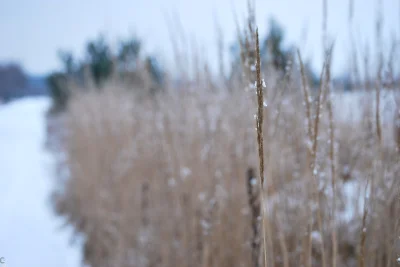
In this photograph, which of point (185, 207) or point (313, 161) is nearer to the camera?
point (313, 161)

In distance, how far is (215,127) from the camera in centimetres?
153

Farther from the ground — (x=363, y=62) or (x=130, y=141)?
(x=363, y=62)

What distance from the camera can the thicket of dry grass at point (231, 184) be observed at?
860 millimetres

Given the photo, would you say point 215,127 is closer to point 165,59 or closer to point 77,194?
point 165,59

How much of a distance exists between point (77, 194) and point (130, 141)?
75 cm

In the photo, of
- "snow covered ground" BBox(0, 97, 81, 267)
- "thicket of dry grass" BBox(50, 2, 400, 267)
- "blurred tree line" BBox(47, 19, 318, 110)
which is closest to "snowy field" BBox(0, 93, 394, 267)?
"snow covered ground" BBox(0, 97, 81, 267)

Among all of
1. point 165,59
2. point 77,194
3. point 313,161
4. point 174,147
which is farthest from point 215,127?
point 77,194

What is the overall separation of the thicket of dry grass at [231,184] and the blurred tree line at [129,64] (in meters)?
0.11

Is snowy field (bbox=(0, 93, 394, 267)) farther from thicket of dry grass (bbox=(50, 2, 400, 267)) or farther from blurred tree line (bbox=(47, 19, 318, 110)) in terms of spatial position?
blurred tree line (bbox=(47, 19, 318, 110))

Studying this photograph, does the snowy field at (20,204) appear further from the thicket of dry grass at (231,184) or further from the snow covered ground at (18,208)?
the thicket of dry grass at (231,184)

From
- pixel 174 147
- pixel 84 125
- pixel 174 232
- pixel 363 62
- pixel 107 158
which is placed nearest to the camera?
pixel 363 62

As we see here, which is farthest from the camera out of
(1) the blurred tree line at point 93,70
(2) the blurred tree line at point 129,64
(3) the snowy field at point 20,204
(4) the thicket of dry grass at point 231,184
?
(1) the blurred tree line at point 93,70

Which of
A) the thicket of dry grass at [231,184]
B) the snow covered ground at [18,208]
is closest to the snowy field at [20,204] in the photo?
the snow covered ground at [18,208]

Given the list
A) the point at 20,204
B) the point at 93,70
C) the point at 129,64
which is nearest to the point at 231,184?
the point at 20,204
